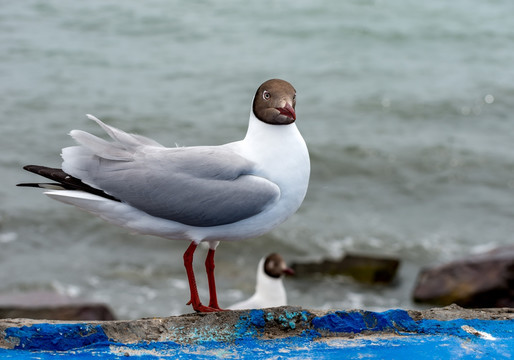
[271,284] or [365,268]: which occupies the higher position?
[271,284]

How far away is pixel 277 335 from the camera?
3.28m

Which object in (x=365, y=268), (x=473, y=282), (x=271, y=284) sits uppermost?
(x=473, y=282)

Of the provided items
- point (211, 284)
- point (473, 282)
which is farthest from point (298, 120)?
point (211, 284)

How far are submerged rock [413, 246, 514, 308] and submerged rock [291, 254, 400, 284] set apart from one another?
1.79 ft

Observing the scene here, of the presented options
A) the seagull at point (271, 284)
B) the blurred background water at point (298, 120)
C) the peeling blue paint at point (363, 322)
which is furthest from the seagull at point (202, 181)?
the blurred background water at point (298, 120)

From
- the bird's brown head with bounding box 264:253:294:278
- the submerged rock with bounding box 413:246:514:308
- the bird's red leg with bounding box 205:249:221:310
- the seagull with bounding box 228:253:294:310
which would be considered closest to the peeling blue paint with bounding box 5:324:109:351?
the bird's red leg with bounding box 205:249:221:310

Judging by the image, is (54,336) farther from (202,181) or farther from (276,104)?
(276,104)

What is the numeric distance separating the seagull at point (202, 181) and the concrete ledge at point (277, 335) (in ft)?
1.28

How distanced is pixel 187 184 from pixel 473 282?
5397 mm

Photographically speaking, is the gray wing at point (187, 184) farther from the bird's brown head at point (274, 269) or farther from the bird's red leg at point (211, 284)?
the bird's brown head at point (274, 269)

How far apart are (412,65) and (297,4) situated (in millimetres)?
4119

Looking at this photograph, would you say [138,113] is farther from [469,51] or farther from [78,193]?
[78,193]

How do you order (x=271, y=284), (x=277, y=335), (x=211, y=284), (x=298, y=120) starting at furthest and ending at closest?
(x=298, y=120)
(x=271, y=284)
(x=211, y=284)
(x=277, y=335)

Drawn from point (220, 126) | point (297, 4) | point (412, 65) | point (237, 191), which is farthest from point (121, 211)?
point (297, 4)
